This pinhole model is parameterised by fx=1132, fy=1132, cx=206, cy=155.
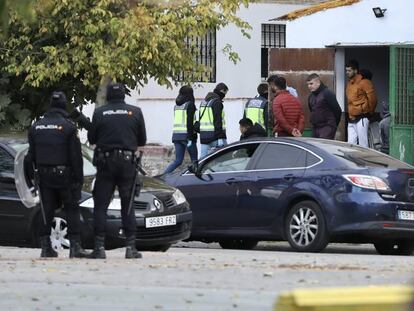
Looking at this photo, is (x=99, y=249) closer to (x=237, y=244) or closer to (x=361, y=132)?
(x=237, y=244)

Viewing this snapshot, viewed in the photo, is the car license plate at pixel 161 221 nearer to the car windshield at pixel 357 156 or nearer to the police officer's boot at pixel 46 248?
the police officer's boot at pixel 46 248

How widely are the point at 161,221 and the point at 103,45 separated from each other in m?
6.51

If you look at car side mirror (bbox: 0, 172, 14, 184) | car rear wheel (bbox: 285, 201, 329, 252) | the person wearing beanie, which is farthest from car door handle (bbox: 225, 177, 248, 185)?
the person wearing beanie

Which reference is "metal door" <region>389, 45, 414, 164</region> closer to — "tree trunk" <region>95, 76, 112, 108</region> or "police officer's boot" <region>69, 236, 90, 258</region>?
"tree trunk" <region>95, 76, 112, 108</region>

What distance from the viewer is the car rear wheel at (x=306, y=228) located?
13.6 meters

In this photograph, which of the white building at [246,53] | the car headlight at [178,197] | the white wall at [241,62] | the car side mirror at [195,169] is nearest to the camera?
the car headlight at [178,197]

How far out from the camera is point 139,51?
1911 centimetres

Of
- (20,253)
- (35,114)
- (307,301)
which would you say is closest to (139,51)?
(35,114)

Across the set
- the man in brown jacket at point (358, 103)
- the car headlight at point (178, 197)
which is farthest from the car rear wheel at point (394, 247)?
the man in brown jacket at point (358, 103)

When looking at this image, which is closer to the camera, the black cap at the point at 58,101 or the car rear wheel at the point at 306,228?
the black cap at the point at 58,101

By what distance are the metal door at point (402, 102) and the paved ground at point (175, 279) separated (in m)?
7.86

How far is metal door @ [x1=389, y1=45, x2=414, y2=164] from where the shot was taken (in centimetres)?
1981

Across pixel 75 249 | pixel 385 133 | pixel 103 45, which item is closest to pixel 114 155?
pixel 75 249

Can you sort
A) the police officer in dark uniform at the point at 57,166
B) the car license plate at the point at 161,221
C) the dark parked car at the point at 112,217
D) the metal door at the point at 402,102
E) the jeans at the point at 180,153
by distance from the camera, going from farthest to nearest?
1. the jeans at the point at 180,153
2. the metal door at the point at 402,102
3. the car license plate at the point at 161,221
4. the dark parked car at the point at 112,217
5. the police officer in dark uniform at the point at 57,166
